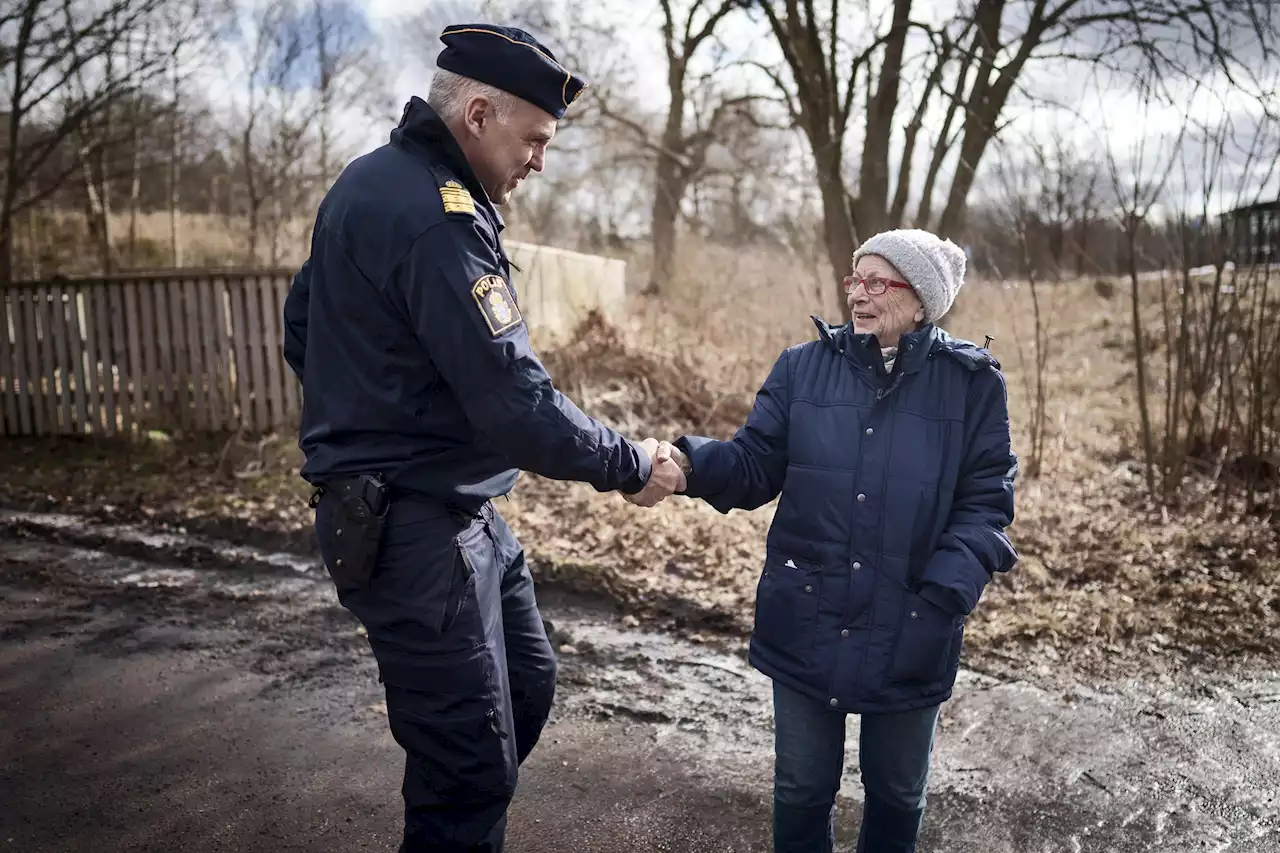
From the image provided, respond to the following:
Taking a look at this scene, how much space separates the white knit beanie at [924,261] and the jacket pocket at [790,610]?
2.47ft

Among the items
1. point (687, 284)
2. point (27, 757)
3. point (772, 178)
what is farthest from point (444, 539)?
point (772, 178)

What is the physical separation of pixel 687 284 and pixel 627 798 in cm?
990

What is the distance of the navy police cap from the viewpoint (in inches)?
83.3

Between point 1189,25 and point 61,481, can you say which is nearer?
point 1189,25

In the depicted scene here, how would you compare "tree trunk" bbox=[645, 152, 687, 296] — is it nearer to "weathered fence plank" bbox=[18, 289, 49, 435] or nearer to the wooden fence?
the wooden fence

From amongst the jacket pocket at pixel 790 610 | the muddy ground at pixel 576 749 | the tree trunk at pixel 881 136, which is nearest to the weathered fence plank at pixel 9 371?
the muddy ground at pixel 576 749

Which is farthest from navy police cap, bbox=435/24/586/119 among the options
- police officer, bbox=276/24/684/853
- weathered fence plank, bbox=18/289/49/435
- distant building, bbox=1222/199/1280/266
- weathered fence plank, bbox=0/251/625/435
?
weathered fence plank, bbox=18/289/49/435

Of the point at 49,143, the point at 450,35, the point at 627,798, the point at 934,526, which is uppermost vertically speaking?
the point at 49,143

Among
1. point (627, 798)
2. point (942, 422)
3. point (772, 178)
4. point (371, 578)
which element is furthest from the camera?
point (772, 178)

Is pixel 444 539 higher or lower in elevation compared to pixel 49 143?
lower

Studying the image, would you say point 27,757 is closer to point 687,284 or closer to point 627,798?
point 627,798

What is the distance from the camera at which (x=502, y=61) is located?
6.93ft

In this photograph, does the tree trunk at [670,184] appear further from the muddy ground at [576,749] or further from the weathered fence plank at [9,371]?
the muddy ground at [576,749]

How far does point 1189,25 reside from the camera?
274 inches
